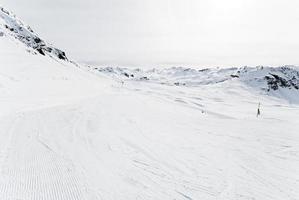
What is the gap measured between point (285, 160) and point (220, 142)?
342 centimetres

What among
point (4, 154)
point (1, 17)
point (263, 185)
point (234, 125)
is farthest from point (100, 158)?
point (1, 17)

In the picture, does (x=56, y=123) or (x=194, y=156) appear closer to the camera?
(x=194, y=156)

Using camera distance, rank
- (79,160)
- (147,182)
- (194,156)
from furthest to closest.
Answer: (194,156)
(79,160)
(147,182)

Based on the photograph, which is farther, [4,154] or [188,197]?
[4,154]

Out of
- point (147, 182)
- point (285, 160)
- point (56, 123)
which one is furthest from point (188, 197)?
point (56, 123)

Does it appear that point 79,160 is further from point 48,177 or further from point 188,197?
point 188,197

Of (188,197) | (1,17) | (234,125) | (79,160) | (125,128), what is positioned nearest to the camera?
(188,197)

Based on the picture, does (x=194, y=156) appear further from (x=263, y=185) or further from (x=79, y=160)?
(x=79, y=160)

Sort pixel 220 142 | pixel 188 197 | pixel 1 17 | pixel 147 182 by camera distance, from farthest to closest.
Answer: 1. pixel 1 17
2. pixel 220 142
3. pixel 147 182
4. pixel 188 197

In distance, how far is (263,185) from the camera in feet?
31.1

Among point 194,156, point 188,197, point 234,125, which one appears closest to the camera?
point 188,197

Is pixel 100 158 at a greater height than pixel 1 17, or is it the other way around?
pixel 1 17

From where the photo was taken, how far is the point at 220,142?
15531 mm

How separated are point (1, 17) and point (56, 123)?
11202cm
